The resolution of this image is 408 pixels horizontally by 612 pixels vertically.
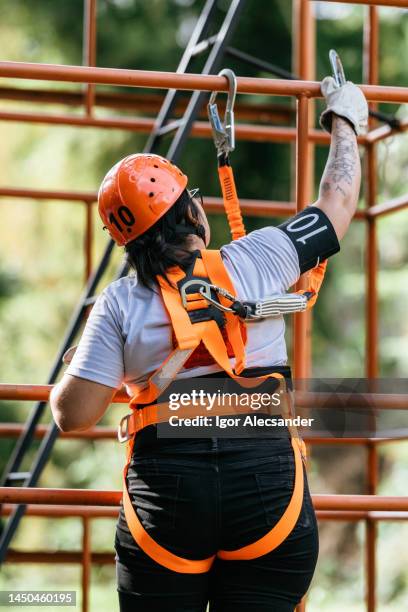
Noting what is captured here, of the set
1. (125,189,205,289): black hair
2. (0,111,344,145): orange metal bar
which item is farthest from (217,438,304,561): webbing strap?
(0,111,344,145): orange metal bar

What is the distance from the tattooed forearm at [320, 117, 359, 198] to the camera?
8.38 feet

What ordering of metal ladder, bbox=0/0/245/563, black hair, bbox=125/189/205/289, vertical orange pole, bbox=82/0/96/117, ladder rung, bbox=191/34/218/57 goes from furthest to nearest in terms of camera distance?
vertical orange pole, bbox=82/0/96/117 → ladder rung, bbox=191/34/218/57 → metal ladder, bbox=0/0/245/563 → black hair, bbox=125/189/205/289

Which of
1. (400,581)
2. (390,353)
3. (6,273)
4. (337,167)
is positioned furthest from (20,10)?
(337,167)

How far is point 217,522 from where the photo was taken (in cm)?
224

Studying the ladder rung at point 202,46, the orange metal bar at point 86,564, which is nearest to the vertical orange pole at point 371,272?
the ladder rung at point 202,46

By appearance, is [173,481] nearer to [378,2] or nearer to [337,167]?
[337,167]

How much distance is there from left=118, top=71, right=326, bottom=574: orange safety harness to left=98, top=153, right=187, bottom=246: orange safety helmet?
14 centimetres

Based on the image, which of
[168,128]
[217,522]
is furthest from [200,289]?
[168,128]

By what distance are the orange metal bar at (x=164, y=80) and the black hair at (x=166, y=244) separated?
0.43m

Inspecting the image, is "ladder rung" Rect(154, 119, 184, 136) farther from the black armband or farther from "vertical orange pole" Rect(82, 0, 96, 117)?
the black armband

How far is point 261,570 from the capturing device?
2273 millimetres

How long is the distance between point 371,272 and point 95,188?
6.74 meters

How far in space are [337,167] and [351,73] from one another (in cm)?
1003

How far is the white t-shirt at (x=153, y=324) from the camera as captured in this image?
2.28m
